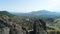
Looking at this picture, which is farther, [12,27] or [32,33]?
[32,33]

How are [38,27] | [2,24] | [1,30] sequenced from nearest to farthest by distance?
[1,30]
[2,24]
[38,27]

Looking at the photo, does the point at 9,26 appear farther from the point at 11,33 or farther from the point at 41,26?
the point at 41,26

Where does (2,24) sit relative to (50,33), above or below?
above

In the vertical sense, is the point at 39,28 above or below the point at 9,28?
below

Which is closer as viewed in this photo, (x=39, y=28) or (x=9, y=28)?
(x=9, y=28)

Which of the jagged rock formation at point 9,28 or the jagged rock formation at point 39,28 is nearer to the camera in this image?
the jagged rock formation at point 9,28

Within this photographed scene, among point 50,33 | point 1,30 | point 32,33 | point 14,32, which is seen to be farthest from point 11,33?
point 50,33

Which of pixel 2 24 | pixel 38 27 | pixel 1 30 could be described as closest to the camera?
pixel 1 30

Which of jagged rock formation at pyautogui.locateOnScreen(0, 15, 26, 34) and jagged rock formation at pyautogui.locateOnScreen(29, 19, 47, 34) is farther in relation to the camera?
jagged rock formation at pyautogui.locateOnScreen(29, 19, 47, 34)

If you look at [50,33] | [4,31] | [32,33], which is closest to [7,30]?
[4,31]
